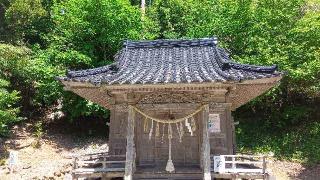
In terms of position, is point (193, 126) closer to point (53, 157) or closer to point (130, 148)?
point (130, 148)

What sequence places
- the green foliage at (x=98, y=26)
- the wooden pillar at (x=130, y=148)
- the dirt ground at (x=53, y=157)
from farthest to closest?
1. the green foliage at (x=98, y=26)
2. the dirt ground at (x=53, y=157)
3. the wooden pillar at (x=130, y=148)

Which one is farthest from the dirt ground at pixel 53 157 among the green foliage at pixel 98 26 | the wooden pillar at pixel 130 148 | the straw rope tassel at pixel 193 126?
the straw rope tassel at pixel 193 126

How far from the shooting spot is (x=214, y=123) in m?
11.7

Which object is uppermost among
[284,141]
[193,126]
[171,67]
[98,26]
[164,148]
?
[98,26]

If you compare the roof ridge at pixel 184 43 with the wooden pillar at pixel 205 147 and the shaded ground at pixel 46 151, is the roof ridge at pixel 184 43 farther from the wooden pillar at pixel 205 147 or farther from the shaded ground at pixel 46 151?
the shaded ground at pixel 46 151

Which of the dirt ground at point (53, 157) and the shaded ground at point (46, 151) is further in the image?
the shaded ground at point (46, 151)

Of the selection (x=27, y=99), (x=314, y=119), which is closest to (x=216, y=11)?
(x=314, y=119)

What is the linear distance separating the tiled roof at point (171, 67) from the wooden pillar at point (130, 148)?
116cm

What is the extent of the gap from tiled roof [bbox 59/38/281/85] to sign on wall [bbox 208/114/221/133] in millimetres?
1339

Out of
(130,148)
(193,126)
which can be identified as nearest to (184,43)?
(193,126)

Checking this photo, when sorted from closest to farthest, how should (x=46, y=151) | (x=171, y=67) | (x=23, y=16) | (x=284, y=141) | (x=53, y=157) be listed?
1. (x=171, y=67)
2. (x=53, y=157)
3. (x=46, y=151)
4. (x=284, y=141)
5. (x=23, y=16)

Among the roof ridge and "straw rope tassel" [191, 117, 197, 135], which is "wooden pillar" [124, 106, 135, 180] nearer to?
"straw rope tassel" [191, 117, 197, 135]

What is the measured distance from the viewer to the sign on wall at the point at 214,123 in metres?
11.7

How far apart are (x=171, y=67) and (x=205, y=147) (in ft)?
9.29
